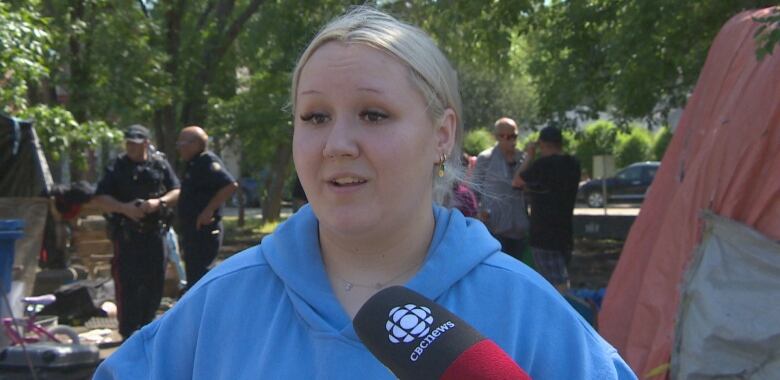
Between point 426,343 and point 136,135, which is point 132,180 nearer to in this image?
point 136,135

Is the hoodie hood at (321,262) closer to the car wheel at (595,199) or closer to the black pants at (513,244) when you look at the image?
the black pants at (513,244)

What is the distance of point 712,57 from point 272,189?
1873 centimetres

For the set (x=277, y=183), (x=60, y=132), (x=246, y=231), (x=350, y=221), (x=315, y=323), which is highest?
(x=60, y=132)

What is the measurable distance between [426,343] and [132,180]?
6992 mm

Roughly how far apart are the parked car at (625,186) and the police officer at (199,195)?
2653 cm

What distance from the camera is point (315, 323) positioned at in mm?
1633

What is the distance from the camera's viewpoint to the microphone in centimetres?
121

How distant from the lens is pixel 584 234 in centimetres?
1894

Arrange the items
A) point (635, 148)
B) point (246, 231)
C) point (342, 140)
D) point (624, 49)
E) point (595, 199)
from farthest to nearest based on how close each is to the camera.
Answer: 1. point (635, 148)
2. point (595, 199)
3. point (246, 231)
4. point (624, 49)
5. point (342, 140)

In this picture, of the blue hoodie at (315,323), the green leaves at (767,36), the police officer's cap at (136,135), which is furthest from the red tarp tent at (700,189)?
the police officer's cap at (136,135)

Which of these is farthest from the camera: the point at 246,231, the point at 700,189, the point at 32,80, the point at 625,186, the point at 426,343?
the point at 625,186

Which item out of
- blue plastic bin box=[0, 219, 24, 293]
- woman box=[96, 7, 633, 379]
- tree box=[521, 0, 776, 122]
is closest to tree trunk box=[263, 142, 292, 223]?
tree box=[521, 0, 776, 122]

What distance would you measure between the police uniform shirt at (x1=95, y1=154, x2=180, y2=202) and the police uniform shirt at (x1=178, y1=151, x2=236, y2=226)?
0.70 feet

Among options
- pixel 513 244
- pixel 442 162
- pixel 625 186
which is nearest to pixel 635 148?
pixel 625 186
